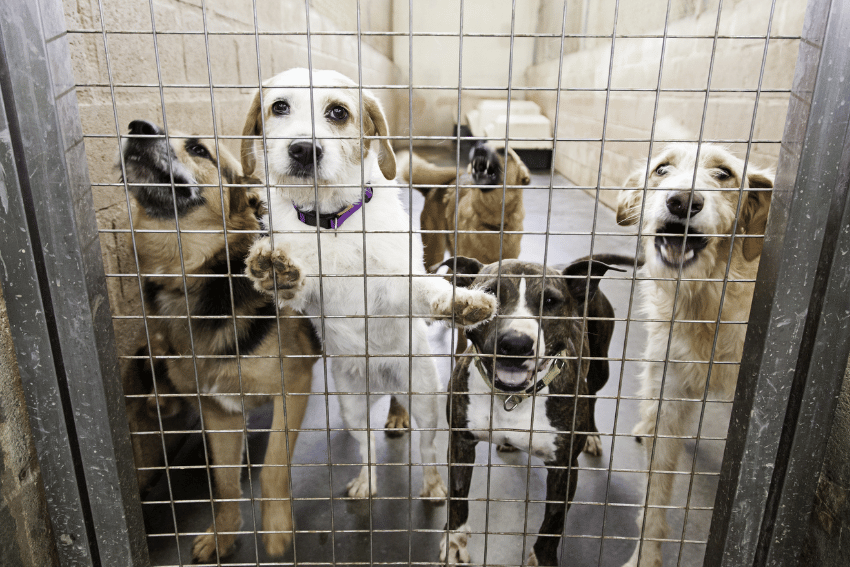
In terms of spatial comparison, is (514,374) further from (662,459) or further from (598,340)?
(598,340)

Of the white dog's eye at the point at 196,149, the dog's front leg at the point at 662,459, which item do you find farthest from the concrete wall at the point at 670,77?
the white dog's eye at the point at 196,149

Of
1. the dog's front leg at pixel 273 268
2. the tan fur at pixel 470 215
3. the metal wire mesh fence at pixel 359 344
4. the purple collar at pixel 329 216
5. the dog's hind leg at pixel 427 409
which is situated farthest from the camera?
the tan fur at pixel 470 215

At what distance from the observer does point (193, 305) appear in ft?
6.12

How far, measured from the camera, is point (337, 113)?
170 centimetres

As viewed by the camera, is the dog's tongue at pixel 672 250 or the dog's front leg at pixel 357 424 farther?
the dog's front leg at pixel 357 424

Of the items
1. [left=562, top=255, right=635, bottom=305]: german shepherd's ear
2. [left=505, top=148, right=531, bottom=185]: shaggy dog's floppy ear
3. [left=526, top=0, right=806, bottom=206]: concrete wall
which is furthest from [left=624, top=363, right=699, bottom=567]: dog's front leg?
[left=505, top=148, right=531, bottom=185]: shaggy dog's floppy ear

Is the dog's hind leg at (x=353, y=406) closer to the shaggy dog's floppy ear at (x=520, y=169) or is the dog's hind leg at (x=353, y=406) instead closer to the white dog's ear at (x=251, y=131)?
the white dog's ear at (x=251, y=131)

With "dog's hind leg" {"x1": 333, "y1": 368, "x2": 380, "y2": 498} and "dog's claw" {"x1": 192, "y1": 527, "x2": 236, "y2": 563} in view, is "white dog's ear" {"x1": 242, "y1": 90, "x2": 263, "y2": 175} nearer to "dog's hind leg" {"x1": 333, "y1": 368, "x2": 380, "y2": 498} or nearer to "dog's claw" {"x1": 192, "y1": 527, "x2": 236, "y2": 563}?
"dog's hind leg" {"x1": 333, "y1": 368, "x2": 380, "y2": 498}

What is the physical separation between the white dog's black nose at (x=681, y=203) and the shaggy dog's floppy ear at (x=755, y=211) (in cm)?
20

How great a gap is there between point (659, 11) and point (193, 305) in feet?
20.2

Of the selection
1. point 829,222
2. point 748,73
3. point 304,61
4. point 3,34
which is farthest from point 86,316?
point 748,73

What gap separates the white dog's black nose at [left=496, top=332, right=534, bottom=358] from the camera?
5.04 feet

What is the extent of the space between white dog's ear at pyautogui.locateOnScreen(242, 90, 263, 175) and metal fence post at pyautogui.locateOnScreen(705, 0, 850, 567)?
56.0 inches

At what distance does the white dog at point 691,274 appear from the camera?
5.38 feet
